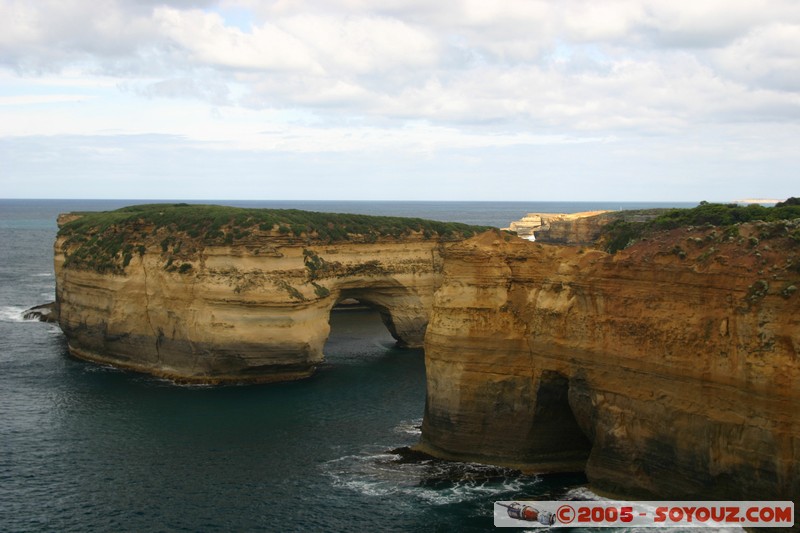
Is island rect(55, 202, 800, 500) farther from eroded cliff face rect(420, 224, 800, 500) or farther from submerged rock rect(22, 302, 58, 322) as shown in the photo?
submerged rock rect(22, 302, 58, 322)

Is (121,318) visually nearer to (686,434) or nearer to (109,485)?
(109,485)

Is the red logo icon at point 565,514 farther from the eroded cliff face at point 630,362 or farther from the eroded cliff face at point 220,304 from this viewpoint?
the eroded cliff face at point 220,304

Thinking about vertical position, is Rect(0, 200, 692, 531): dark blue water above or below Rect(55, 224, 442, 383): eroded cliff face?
below

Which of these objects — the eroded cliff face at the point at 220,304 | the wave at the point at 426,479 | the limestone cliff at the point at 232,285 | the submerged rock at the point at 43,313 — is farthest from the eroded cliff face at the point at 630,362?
the submerged rock at the point at 43,313

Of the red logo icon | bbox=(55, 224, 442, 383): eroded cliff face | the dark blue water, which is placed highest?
bbox=(55, 224, 442, 383): eroded cliff face
